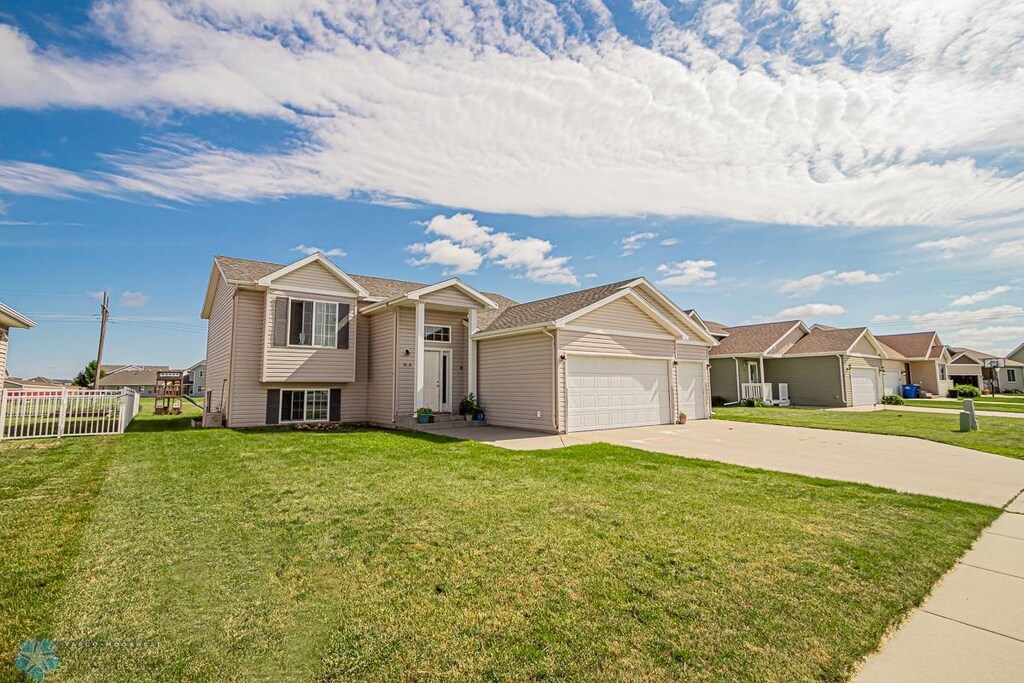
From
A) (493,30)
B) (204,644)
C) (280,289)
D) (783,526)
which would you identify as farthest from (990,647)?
(280,289)

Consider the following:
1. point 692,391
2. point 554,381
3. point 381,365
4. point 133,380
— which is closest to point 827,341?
point 692,391

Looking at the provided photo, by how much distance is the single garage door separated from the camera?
14.0 metres

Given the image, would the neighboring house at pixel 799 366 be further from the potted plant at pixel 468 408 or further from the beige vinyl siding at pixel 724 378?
the potted plant at pixel 468 408

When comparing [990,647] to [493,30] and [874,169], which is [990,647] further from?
[874,169]

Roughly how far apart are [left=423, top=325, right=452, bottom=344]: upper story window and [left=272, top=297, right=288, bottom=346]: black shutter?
4316mm

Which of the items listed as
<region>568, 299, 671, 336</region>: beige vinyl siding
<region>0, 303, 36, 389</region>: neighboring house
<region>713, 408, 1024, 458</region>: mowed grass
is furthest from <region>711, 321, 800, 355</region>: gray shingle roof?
<region>0, 303, 36, 389</region>: neighboring house

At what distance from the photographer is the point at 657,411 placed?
16391 mm

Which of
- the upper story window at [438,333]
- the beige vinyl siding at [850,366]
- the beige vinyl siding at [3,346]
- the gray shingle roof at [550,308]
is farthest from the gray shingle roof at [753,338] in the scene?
the beige vinyl siding at [3,346]

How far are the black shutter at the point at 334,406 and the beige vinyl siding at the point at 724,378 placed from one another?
844 inches

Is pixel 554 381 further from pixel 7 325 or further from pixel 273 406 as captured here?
pixel 7 325

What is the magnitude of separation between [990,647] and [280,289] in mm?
16060

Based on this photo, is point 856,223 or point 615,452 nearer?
point 615,452

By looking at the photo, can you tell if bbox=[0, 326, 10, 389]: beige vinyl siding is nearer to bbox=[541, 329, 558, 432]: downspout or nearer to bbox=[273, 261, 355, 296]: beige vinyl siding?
bbox=[273, 261, 355, 296]: beige vinyl siding

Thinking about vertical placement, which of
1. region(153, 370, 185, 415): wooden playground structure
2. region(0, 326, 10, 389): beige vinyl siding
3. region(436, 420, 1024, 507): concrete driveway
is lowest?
region(436, 420, 1024, 507): concrete driveway
